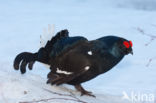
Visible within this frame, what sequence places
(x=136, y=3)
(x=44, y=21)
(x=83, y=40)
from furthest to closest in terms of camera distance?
1. (x=136, y=3)
2. (x=44, y=21)
3. (x=83, y=40)

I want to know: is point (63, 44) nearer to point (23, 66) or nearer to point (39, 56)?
point (39, 56)

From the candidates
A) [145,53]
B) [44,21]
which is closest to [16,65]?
[145,53]

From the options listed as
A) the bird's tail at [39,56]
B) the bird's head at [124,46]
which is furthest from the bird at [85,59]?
the bird's tail at [39,56]

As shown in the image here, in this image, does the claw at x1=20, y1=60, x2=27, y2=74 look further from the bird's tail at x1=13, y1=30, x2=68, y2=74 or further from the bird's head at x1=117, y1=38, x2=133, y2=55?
the bird's head at x1=117, y1=38, x2=133, y2=55

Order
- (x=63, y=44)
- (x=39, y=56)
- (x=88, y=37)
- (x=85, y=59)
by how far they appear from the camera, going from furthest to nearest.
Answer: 1. (x=88, y=37)
2. (x=39, y=56)
3. (x=63, y=44)
4. (x=85, y=59)

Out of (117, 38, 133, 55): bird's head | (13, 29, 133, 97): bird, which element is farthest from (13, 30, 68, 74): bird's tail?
(117, 38, 133, 55): bird's head

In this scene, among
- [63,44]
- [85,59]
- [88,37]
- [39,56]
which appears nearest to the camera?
[85,59]

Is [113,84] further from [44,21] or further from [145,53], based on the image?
[44,21]

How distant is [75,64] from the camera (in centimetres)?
360

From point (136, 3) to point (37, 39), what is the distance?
346cm

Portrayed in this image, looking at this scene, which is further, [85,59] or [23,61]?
[23,61]

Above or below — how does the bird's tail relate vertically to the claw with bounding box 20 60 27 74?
above

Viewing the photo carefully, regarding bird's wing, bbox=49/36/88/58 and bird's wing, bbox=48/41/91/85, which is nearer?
bird's wing, bbox=48/41/91/85

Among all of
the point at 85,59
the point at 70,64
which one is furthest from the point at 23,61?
the point at 85,59
